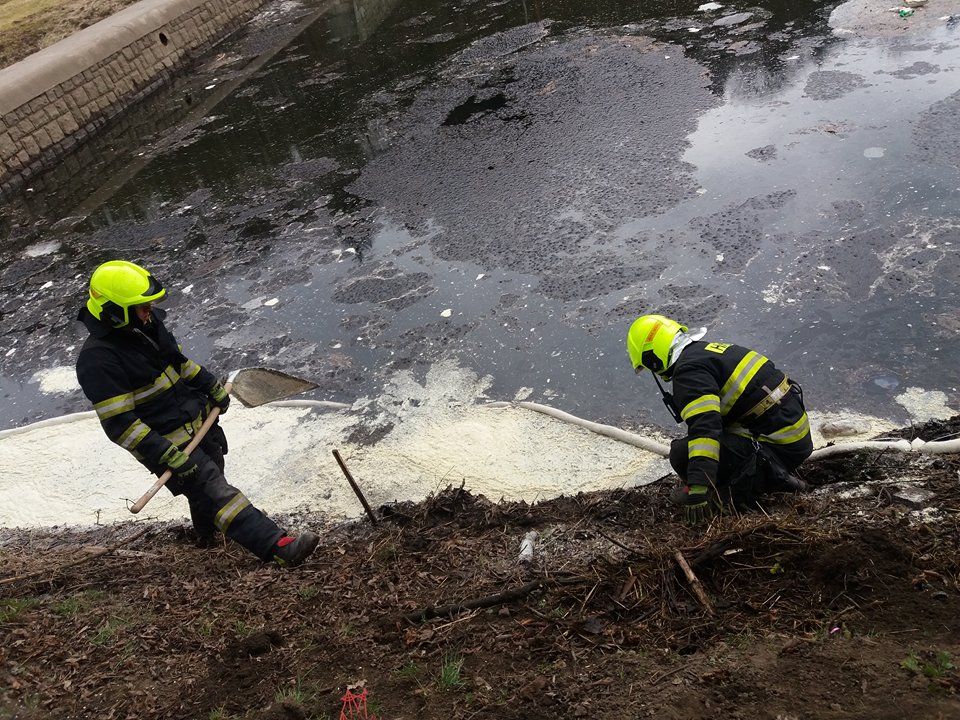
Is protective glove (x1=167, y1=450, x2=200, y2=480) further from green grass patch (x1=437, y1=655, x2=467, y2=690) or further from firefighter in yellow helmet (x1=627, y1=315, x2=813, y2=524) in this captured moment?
firefighter in yellow helmet (x1=627, y1=315, x2=813, y2=524)

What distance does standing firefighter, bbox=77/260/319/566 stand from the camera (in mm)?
3803

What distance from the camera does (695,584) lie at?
10.0 feet

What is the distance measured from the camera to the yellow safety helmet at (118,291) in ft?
12.3

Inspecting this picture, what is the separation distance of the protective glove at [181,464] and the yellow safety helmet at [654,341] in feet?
7.81

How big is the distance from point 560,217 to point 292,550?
4.11 metres

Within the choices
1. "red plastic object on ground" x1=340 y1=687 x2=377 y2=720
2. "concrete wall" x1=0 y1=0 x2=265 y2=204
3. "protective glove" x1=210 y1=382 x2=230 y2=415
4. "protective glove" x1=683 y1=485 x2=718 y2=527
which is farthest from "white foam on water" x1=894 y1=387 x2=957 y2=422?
"concrete wall" x1=0 y1=0 x2=265 y2=204

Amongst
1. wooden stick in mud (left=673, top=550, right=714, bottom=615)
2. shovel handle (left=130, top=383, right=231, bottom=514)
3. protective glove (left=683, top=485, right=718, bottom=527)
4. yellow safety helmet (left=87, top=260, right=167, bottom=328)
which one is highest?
yellow safety helmet (left=87, top=260, right=167, bottom=328)

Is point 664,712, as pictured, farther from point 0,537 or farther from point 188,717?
point 0,537

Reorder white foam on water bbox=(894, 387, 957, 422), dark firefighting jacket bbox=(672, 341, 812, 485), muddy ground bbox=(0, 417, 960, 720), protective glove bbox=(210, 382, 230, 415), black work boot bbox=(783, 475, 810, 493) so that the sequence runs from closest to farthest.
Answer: muddy ground bbox=(0, 417, 960, 720), dark firefighting jacket bbox=(672, 341, 812, 485), black work boot bbox=(783, 475, 810, 493), white foam on water bbox=(894, 387, 957, 422), protective glove bbox=(210, 382, 230, 415)

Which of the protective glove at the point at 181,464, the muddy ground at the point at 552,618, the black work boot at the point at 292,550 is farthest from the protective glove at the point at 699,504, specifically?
the protective glove at the point at 181,464

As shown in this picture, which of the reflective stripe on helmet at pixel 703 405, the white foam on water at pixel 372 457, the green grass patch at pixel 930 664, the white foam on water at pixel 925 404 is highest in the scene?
the reflective stripe on helmet at pixel 703 405

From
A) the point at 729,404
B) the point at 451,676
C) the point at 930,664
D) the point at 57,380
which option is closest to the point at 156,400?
the point at 451,676

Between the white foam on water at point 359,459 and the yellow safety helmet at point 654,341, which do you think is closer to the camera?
the yellow safety helmet at point 654,341

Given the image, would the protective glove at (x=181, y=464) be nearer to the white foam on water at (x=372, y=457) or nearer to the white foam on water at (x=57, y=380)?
the white foam on water at (x=372, y=457)
